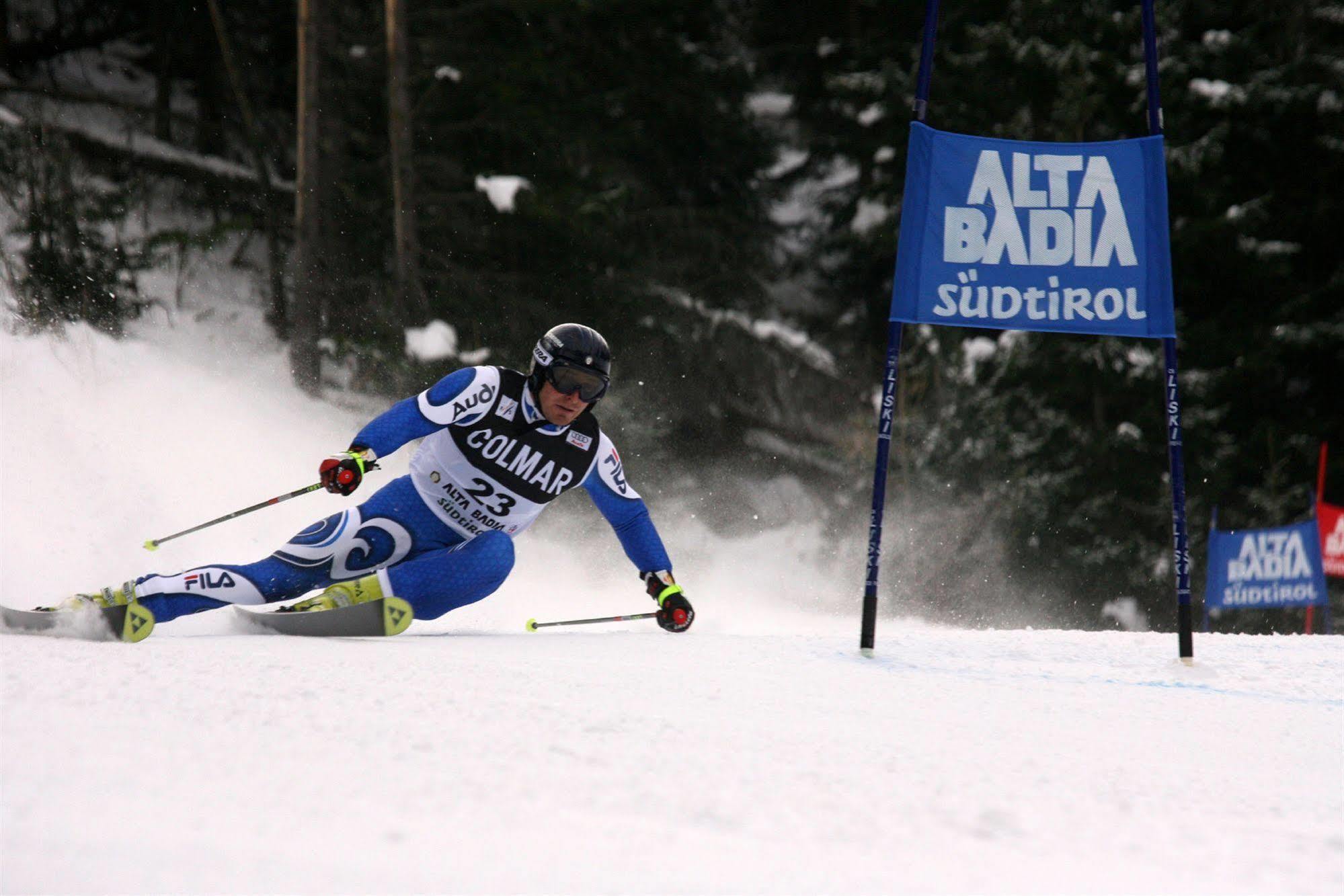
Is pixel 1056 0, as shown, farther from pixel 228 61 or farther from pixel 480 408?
pixel 480 408

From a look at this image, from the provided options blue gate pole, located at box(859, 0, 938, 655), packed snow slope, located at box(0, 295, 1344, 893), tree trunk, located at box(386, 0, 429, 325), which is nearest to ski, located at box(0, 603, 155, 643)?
packed snow slope, located at box(0, 295, 1344, 893)

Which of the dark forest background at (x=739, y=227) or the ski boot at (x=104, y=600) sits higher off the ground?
the dark forest background at (x=739, y=227)

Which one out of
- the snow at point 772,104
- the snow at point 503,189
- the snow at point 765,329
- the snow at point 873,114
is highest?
the snow at point 772,104

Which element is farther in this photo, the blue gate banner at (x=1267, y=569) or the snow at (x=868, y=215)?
the snow at (x=868, y=215)

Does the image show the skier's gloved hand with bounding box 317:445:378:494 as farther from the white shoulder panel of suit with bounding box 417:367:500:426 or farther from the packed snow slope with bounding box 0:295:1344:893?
the packed snow slope with bounding box 0:295:1344:893

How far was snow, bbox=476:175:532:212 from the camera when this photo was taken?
1591 centimetres

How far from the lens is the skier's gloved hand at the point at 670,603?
5871mm

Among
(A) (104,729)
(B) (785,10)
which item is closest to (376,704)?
(A) (104,729)

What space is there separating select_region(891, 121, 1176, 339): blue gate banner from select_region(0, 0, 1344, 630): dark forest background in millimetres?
9960

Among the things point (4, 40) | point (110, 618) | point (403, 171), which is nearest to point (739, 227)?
point (403, 171)

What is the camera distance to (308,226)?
1475 cm

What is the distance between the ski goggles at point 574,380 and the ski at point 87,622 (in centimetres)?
193

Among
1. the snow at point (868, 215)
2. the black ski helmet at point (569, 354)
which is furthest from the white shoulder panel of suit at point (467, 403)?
the snow at point (868, 215)

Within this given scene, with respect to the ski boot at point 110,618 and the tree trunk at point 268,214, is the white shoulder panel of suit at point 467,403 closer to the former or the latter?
the ski boot at point 110,618
